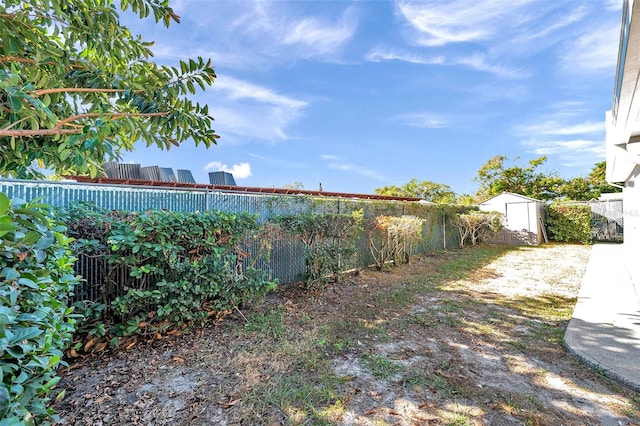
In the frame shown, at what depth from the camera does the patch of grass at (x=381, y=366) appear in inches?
107

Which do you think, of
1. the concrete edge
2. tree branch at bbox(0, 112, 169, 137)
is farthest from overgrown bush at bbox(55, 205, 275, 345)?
the concrete edge

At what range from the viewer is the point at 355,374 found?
2.70m

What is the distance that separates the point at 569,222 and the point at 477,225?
509 centimetres

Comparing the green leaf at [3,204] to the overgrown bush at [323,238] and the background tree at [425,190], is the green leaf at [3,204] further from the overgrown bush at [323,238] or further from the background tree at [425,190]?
the background tree at [425,190]

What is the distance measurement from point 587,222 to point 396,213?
11303mm

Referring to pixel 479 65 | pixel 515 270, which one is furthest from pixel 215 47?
pixel 515 270

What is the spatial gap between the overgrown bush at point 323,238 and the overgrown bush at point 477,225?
8345mm

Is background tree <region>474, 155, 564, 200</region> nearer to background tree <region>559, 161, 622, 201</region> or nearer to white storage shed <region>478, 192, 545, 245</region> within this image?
background tree <region>559, 161, 622, 201</region>

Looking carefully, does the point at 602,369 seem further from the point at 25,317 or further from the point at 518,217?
the point at 518,217

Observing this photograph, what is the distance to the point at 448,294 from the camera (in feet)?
18.1

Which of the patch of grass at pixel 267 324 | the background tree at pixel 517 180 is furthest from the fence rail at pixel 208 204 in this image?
the background tree at pixel 517 180

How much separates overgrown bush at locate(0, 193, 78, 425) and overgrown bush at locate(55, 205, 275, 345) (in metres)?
1.58

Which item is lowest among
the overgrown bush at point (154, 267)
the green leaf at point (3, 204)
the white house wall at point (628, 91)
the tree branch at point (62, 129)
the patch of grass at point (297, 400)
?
the patch of grass at point (297, 400)

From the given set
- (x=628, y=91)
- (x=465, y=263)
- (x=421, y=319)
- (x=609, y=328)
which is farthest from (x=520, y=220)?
(x=421, y=319)
